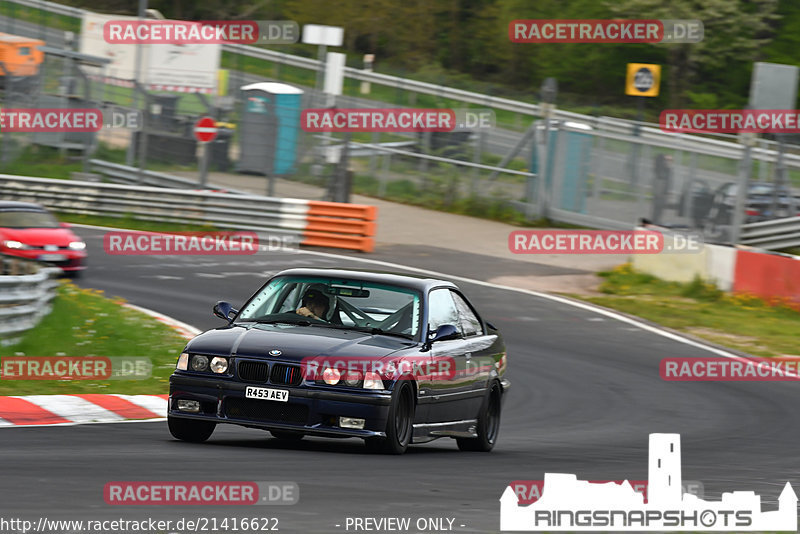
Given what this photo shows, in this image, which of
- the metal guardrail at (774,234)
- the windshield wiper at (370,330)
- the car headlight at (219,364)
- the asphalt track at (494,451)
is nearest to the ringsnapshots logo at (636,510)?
the asphalt track at (494,451)

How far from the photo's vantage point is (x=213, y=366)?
8836mm

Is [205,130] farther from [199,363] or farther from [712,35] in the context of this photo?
[712,35]

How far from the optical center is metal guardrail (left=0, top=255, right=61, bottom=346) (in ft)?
41.2

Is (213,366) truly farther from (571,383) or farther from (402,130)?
(402,130)

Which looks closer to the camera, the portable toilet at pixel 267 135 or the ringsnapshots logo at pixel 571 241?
the ringsnapshots logo at pixel 571 241

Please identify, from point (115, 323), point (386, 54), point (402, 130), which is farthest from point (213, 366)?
point (386, 54)

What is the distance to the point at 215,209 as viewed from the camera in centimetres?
2680

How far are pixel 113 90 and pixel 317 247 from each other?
8413mm

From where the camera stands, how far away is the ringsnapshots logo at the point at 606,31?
5516 centimetres

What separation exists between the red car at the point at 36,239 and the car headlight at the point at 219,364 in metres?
12.0

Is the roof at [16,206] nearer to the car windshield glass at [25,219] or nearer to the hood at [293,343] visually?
the car windshield glass at [25,219]

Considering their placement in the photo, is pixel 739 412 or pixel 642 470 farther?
pixel 739 412

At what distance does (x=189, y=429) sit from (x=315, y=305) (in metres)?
1.28

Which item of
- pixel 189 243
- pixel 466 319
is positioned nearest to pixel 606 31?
pixel 189 243
